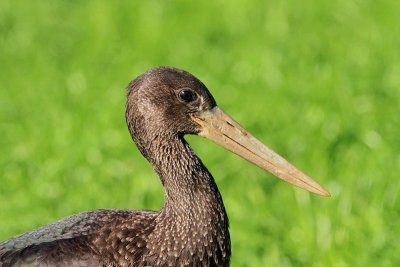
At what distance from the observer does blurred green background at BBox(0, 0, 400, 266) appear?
291 inches

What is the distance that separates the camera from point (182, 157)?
586 cm

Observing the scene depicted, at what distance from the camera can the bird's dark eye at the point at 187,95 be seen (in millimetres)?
5820

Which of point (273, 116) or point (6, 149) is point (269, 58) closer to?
point (273, 116)

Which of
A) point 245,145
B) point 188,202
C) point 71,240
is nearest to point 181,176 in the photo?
point 188,202

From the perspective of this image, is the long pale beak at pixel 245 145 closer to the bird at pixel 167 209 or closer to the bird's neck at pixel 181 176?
the bird at pixel 167 209

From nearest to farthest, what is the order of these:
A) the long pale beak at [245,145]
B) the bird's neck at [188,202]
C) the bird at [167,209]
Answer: the bird at [167,209] → the bird's neck at [188,202] → the long pale beak at [245,145]

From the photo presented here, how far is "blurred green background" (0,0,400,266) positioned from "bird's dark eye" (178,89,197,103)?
145cm

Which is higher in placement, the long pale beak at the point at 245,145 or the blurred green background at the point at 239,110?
the blurred green background at the point at 239,110

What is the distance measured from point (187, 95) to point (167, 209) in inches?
23.8

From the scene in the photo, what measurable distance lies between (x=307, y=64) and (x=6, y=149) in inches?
123

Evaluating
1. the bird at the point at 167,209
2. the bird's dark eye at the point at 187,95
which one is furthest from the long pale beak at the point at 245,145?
the bird's dark eye at the point at 187,95

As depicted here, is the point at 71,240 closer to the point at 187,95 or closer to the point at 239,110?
the point at 187,95

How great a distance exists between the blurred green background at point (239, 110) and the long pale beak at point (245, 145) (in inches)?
39.0

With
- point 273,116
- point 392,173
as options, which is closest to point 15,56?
point 273,116
